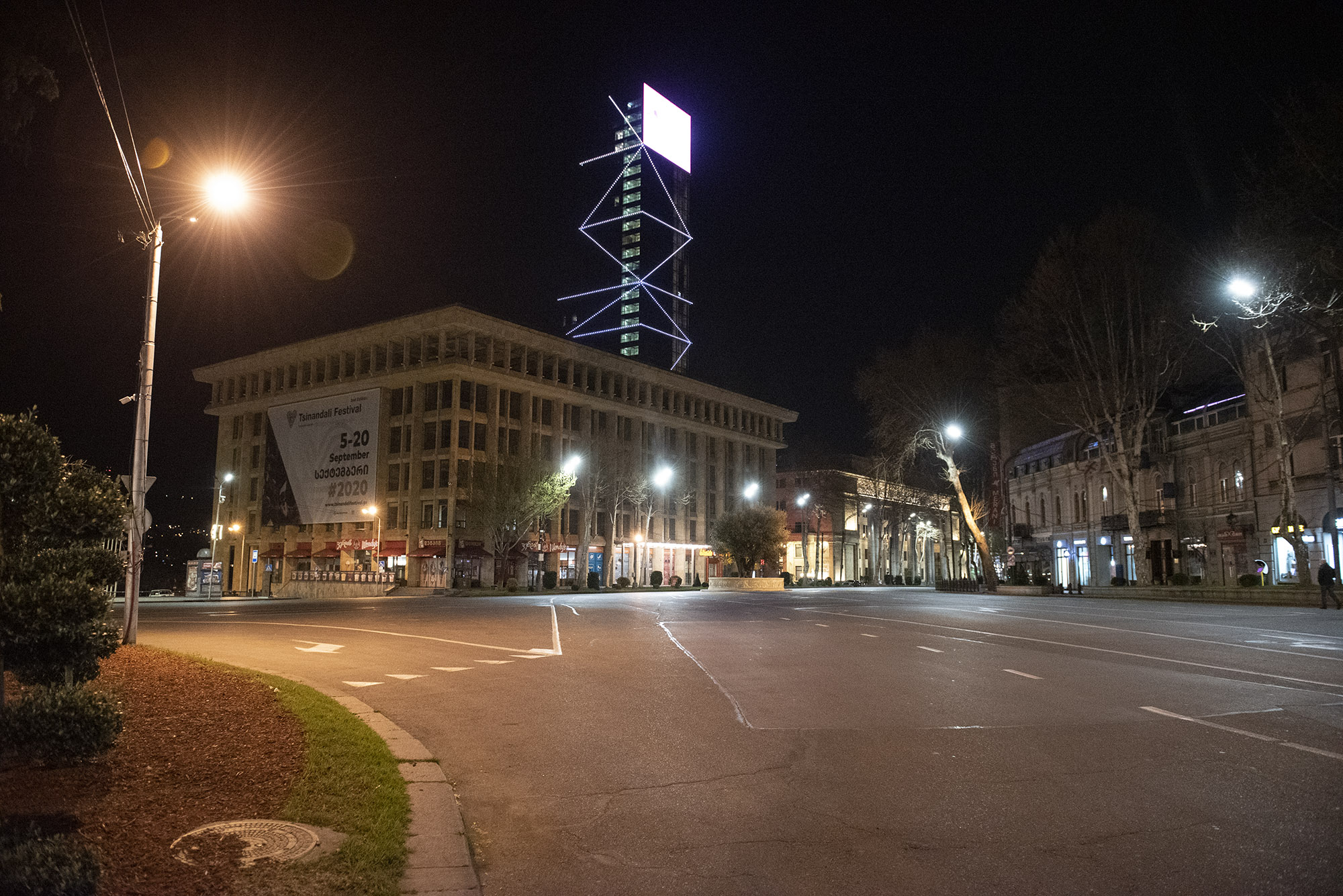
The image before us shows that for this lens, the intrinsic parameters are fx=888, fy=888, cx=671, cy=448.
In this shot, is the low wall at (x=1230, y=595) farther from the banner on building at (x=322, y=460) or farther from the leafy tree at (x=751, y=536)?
the banner on building at (x=322, y=460)

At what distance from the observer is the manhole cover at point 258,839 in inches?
171

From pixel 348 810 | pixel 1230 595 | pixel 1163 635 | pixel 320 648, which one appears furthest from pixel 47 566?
pixel 1230 595

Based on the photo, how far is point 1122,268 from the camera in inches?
1572

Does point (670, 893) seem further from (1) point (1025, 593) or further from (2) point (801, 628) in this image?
(1) point (1025, 593)

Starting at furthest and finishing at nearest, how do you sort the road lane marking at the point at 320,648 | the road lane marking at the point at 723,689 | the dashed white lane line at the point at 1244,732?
the road lane marking at the point at 320,648 < the road lane marking at the point at 723,689 < the dashed white lane line at the point at 1244,732

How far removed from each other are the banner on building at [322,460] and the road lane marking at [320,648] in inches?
2029

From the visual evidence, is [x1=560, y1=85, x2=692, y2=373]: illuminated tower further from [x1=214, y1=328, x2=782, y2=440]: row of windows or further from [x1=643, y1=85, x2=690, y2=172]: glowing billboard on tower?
[x1=214, y1=328, x2=782, y2=440]: row of windows

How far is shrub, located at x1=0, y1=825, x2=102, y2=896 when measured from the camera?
11.4 ft

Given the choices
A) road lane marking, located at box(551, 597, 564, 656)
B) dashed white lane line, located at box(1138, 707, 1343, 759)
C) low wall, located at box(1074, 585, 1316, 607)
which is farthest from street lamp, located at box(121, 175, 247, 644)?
low wall, located at box(1074, 585, 1316, 607)

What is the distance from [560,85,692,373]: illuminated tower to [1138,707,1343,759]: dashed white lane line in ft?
345

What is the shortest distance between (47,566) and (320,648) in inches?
435

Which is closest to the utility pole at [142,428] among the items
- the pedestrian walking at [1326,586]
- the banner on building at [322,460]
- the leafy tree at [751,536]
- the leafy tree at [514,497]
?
the pedestrian walking at [1326,586]

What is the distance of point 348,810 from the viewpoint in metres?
5.22

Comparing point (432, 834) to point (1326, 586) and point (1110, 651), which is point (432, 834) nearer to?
point (1110, 651)
